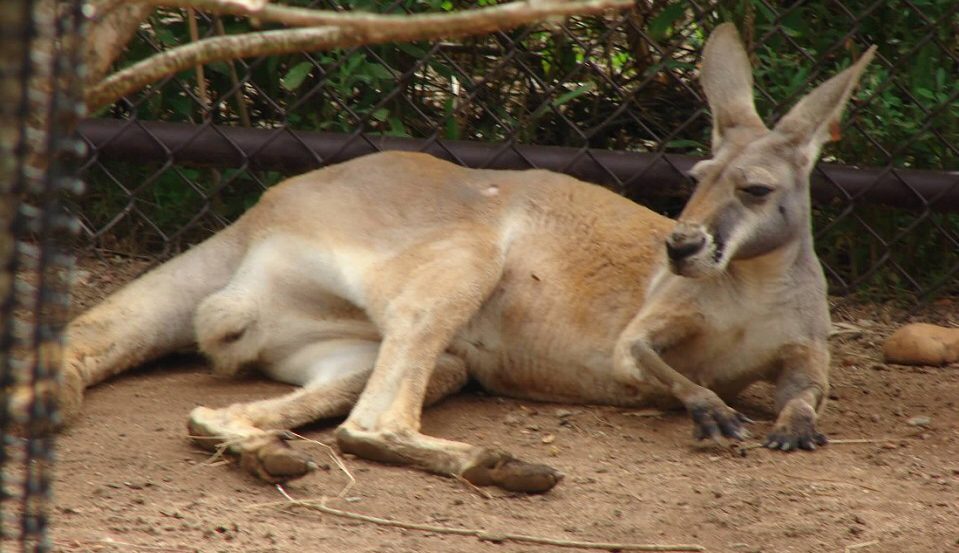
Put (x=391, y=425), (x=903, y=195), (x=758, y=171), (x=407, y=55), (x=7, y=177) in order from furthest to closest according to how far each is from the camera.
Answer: (x=407, y=55) → (x=903, y=195) → (x=758, y=171) → (x=391, y=425) → (x=7, y=177)

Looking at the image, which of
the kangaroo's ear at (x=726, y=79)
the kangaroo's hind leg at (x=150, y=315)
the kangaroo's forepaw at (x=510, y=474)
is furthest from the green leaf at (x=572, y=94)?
the kangaroo's forepaw at (x=510, y=474)

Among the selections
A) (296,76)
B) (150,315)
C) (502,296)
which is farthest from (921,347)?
(150,315)

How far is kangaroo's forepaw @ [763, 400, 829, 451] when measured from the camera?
312 centimetres

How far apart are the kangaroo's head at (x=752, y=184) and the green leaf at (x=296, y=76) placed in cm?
135

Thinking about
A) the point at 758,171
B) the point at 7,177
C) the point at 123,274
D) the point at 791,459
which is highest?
the point at 7,177

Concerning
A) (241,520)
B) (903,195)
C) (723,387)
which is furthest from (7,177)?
(903,195)

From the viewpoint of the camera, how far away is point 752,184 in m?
3.20

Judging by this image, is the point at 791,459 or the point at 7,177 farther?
the point at 791,459

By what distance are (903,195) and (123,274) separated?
7.86 feet

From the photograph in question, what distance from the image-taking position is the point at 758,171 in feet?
10.5

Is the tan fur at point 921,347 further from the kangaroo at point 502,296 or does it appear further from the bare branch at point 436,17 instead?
the bare branch at point 436,17

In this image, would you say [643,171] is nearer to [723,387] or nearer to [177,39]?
[723,387]

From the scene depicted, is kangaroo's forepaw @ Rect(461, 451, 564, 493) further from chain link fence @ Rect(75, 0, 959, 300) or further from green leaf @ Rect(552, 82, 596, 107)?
green leaf @ Rect(552, 82, 596, 107)

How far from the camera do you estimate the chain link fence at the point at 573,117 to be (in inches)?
165
